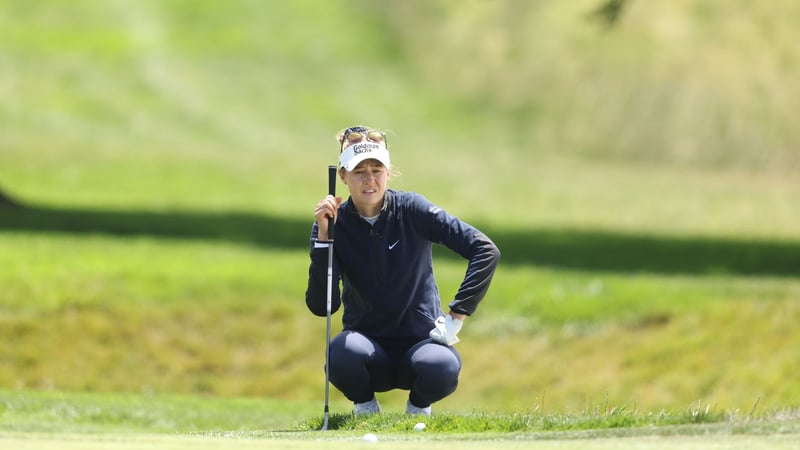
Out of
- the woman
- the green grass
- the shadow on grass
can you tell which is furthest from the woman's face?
the shadow on grass

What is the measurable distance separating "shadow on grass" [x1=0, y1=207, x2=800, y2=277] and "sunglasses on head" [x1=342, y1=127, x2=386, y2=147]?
43.9 ft

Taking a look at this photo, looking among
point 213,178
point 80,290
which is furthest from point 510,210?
point 80,290

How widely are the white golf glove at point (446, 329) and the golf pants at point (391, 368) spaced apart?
103 mm

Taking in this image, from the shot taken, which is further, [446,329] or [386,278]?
[386,278]

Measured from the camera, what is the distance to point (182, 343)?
1764 centimetres

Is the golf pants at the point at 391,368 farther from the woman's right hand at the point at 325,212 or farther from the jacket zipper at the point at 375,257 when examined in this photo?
the woman's right hand at the point at 325,212

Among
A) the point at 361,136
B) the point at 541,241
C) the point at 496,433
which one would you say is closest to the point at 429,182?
the point at 541,241

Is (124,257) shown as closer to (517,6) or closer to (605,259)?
(605,259)

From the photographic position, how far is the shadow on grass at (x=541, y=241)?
2214 centimetres

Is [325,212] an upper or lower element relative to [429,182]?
lower

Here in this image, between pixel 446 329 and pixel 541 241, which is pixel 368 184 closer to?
pixel 446 329

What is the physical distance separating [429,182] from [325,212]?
2659cm

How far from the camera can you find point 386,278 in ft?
27.5

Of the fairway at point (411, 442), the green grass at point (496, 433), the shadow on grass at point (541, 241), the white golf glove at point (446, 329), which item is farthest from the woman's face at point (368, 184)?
the shadow on grass at point (541, 241)
